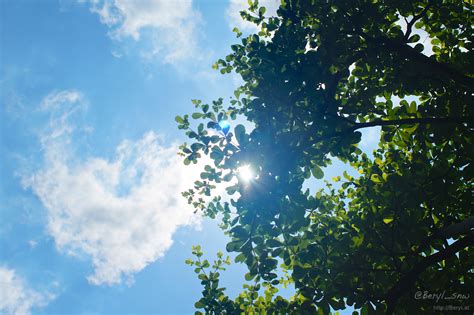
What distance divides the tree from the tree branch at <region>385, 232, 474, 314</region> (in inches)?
0.7

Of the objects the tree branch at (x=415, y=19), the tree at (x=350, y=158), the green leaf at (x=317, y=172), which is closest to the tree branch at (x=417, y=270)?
the tree at (x=350, y=158)

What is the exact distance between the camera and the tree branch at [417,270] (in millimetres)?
4094

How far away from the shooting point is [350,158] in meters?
5.39

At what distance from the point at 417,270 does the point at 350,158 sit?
214 cm

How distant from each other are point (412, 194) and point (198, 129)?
3568 mm

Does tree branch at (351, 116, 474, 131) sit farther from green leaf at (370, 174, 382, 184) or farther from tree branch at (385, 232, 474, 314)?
tree branch at (385, 232, 474, 314)

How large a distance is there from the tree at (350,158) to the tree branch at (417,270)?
0.02 m

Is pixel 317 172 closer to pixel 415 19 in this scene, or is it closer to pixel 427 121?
pixel 427 121

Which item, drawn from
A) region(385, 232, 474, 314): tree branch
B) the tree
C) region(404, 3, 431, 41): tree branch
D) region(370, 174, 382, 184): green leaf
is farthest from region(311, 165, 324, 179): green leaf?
region(404, 3, 431, 41): tree branch

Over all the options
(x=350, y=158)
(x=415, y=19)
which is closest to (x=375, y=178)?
(x=350, y=158)

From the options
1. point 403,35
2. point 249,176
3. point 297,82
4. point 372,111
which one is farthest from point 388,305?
point 403,35

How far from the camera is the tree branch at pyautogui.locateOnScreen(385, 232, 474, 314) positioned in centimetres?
409

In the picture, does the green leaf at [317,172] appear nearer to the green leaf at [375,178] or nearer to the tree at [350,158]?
the tree at [350,158]

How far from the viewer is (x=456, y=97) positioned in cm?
477
